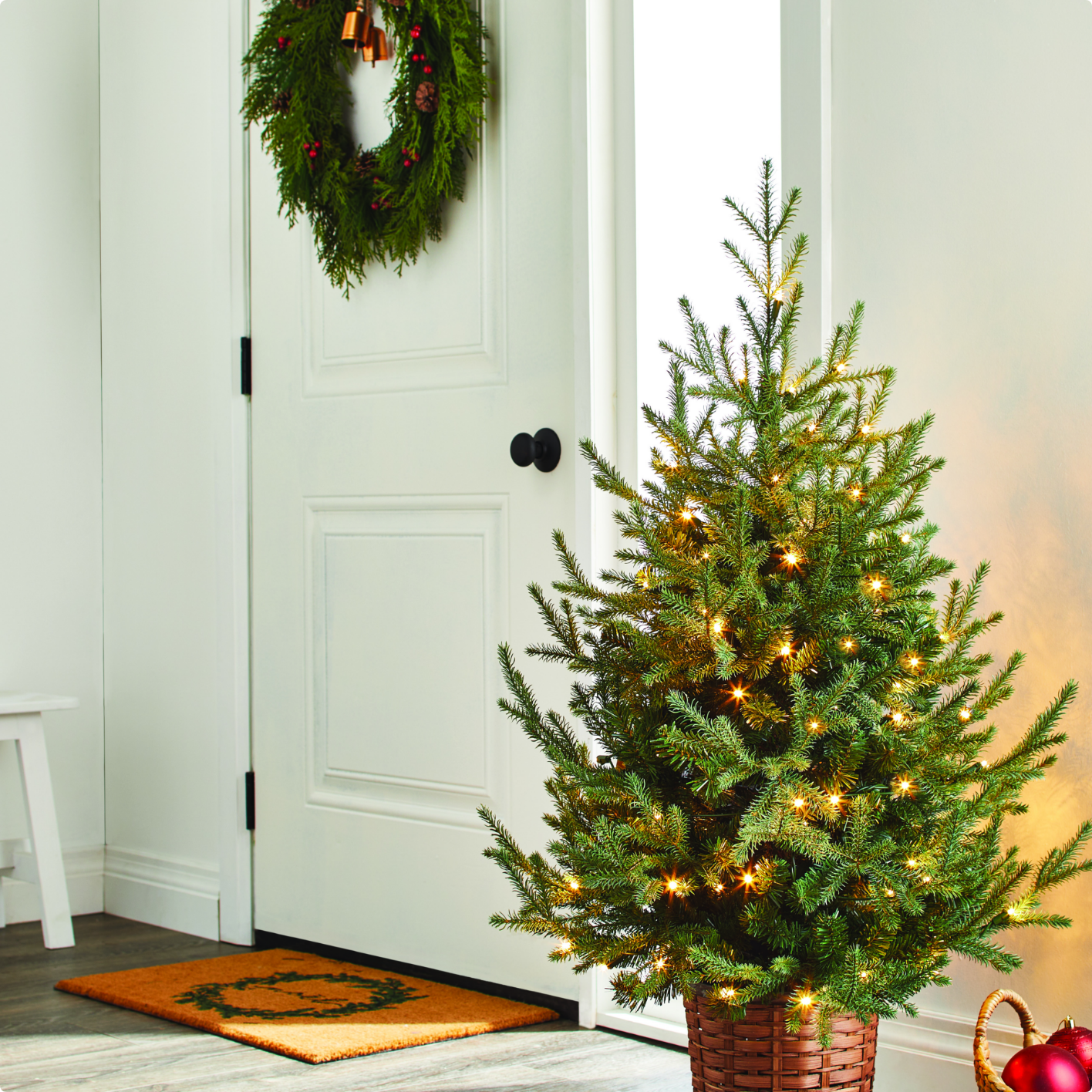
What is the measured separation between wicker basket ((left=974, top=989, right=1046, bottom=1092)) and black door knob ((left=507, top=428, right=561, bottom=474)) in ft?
3.64

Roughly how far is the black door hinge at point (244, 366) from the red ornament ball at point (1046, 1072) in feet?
6.47

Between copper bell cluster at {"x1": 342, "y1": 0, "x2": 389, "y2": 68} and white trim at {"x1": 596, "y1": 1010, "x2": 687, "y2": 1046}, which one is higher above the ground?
copper bell cluster at {"x1": 342, "y1": 0, "x2": 389, "y2": 68}

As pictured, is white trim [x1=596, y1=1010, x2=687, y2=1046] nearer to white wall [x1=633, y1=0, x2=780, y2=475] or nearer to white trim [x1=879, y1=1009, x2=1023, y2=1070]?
white trim [x1=879, y1=1009, x2=1023, y2=1070]

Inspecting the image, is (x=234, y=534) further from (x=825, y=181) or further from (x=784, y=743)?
(x=784, y=743)

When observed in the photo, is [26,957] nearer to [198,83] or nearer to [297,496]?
[297,496]

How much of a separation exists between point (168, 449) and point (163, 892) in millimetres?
965

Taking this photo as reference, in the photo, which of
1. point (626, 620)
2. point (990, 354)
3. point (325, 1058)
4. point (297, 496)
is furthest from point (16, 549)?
point (990, 354)

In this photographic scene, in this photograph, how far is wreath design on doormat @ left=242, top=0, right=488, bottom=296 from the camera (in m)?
2.38

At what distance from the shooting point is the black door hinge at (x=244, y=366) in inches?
112

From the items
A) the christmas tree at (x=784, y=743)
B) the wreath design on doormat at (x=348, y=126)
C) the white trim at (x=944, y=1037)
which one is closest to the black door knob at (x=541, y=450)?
the wreath design on doormat at (x=348, y=126)

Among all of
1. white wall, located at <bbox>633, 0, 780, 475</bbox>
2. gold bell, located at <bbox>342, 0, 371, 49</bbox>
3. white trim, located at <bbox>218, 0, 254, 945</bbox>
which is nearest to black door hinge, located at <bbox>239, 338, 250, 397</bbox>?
white trim, located at <bbox>218, 0, 254, 945</bbox>

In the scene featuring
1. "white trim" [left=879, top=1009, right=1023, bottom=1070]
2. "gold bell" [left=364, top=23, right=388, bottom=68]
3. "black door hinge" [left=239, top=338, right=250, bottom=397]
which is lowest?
"white trim" [left=879, top=1009, right=1023, bottom=1070]

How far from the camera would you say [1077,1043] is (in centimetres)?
151

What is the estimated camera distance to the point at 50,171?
3150 mm
